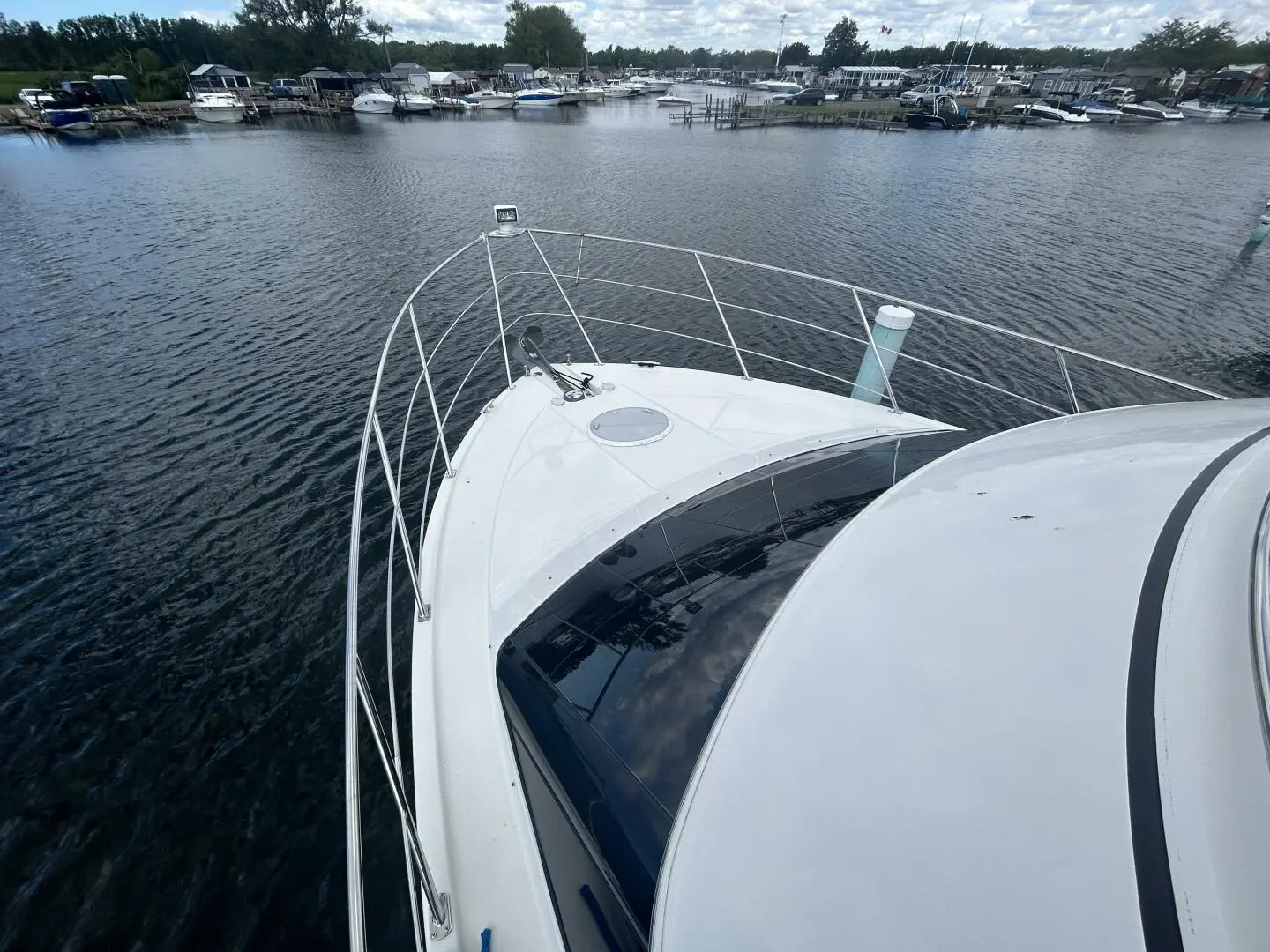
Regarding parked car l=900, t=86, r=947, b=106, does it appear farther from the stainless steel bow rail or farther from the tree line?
the stainless steel bow rail

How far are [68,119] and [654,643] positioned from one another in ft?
227

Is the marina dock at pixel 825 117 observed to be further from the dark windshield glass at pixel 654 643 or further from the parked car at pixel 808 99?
the dark windshield glass at pixel 654 643

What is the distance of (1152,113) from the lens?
61156 millimetres

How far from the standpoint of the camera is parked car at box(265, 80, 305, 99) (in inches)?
2562

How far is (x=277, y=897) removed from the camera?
432cm

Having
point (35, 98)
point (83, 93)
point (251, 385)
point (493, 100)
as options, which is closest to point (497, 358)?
point (251, 385)

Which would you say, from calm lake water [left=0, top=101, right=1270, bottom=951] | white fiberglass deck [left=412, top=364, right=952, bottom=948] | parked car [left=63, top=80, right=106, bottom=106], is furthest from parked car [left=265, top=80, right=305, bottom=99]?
white fiberglass deck [left=412, top=364, right=952, bottom=948]

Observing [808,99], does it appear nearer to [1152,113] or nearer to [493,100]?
[1152,113]

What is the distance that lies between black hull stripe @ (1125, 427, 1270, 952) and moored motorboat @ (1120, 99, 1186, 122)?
89504 millimetres

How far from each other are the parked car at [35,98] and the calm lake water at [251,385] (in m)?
26.5

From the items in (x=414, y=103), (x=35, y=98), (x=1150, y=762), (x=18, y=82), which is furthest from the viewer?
(x=414, y=103)

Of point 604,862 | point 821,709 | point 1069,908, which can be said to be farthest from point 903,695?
point 604,862

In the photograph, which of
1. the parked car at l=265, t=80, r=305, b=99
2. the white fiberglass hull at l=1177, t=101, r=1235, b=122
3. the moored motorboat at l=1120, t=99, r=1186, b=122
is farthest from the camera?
the parked car at l=265, t=80, r=305, b=99

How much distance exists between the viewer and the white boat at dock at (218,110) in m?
53.0
